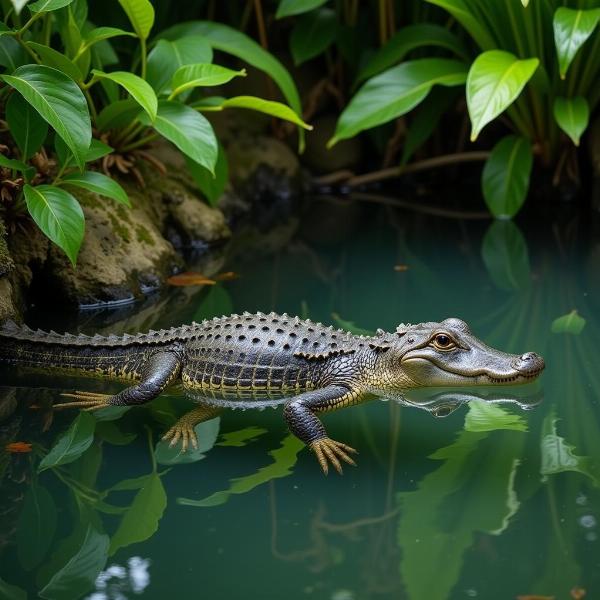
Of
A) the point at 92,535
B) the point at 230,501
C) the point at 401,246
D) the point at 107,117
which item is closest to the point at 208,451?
the point at 230,501

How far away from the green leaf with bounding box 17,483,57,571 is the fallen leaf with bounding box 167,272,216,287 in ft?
8.95

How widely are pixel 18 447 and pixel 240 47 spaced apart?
12.9 feet

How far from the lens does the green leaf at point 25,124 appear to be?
15.2ft

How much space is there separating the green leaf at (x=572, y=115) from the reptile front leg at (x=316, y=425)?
389 centimetres

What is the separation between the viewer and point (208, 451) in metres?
3.63

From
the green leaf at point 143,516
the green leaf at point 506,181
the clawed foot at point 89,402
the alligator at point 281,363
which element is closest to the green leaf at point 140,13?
the alligator at point 281,363

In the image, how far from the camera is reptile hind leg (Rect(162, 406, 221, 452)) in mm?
3723

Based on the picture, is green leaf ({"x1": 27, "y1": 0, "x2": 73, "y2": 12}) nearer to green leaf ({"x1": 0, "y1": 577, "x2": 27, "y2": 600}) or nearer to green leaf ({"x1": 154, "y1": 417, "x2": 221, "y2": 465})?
green leaf ({"x1": 154, "y1": 417, "x2": 221, "y2": 465})

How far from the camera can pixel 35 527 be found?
306cm

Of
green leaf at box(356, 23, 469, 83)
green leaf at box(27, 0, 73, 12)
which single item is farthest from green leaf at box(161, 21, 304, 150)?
green leaf at box(27, 0, 73, 12)

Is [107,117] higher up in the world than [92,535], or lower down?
higher up

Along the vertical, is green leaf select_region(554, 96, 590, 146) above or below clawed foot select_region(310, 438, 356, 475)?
above

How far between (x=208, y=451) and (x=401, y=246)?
148 inches

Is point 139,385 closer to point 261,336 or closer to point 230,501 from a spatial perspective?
point 261,336
